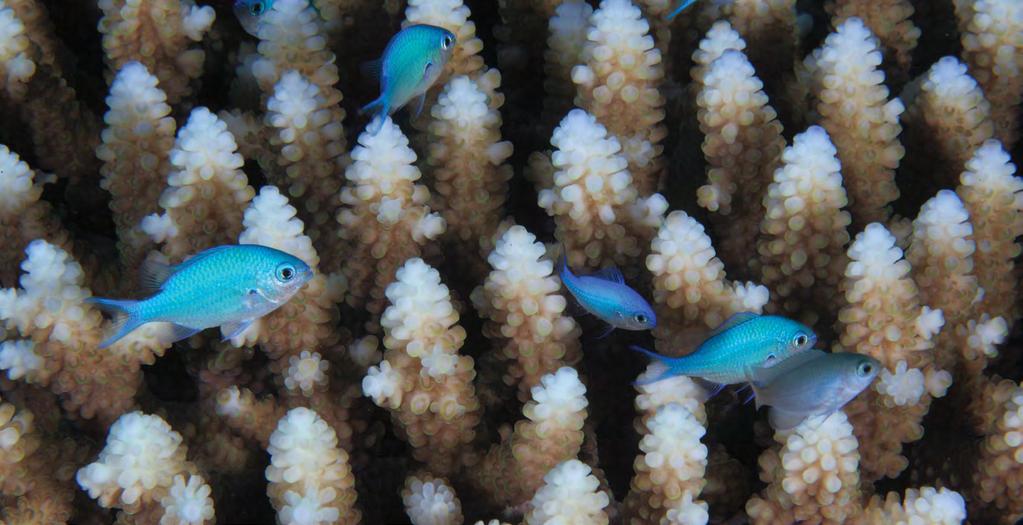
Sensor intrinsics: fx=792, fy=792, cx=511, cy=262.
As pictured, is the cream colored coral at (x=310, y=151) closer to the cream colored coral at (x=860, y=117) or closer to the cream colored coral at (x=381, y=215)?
the cream colored coral at (x=381, y=215)

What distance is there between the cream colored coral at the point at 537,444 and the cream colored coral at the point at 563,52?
986 millimetres

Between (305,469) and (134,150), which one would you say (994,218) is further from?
(134,150)

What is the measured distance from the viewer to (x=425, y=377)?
189 centimetres

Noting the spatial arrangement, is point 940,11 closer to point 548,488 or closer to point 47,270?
point 548,488

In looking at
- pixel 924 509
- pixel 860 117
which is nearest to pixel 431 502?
pixel 924 509

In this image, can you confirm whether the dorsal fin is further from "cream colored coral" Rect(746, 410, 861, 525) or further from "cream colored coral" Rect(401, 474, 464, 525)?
"cream colored coral" Rect(401, 474, 464, 525)

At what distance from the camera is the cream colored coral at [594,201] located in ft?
6.63

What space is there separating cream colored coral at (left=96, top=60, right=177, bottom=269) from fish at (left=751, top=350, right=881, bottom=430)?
166 cm

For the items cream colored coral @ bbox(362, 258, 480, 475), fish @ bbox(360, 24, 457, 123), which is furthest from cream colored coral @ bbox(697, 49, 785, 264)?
cream colored coral @ bbox(362, 258, 480, 475)

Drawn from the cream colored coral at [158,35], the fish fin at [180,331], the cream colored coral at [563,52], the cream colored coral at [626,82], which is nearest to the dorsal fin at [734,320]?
the cream colored coral at [626,82]

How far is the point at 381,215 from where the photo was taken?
2061 millimetres

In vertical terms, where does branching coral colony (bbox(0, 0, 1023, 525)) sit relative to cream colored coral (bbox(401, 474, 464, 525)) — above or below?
above

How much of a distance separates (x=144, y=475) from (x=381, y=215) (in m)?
0.82

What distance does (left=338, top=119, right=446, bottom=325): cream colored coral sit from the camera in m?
2.04
